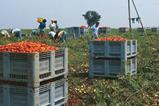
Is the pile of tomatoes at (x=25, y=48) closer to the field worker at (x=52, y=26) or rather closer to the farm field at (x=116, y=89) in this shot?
the farm field at (x=116, y=89)

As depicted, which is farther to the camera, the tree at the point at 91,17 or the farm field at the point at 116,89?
the tree at the point at 91,17

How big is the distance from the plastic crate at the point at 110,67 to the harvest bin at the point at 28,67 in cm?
470

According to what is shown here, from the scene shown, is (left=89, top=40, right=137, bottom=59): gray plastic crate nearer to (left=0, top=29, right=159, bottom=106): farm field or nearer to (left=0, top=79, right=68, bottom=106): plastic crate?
(left=0, top=29, right=159, bottom=106): farm field

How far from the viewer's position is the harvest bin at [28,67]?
23.9 feet

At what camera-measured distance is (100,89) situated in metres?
10.5

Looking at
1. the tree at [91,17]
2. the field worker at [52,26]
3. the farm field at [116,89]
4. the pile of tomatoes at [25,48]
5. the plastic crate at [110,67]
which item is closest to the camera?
the pile of tomatoes at [25,48]

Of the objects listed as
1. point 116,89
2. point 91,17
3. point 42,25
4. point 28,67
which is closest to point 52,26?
point 42,25

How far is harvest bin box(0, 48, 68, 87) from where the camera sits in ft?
23.9

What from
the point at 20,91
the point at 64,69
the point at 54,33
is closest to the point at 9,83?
the point at 20,91

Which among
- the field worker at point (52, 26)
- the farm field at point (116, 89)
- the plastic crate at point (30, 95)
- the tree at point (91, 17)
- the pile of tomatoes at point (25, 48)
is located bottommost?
the farm field at point (116, 89)

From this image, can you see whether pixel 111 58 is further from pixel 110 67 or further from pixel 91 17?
pixel 91 17

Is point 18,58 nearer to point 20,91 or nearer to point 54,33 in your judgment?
point 20,91

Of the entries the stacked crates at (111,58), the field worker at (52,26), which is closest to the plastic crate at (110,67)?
the stacked crates at (111,58)

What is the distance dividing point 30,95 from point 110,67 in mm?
5402
